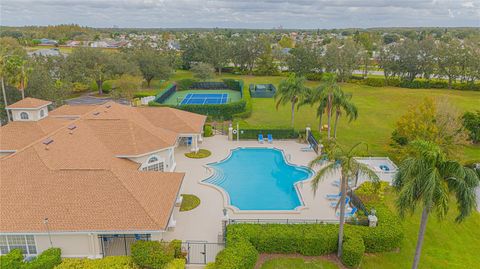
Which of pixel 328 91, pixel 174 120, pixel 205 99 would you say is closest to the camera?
pixel 328 91

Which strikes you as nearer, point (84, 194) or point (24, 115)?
point (84, 194)

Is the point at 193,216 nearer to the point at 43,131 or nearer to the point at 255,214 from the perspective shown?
the point at 255,214

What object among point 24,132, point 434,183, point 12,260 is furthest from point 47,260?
point 434,183

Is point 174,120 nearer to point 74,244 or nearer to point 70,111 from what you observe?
point 70,111

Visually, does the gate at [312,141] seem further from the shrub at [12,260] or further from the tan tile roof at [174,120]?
the shrub at [12,260]

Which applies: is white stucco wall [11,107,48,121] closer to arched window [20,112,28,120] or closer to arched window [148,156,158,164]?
arched window [20,112,28,120]

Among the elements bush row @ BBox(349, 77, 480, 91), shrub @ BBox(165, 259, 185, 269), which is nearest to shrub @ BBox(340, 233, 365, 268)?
shrub @ BBox(165, 259, 185, 269)

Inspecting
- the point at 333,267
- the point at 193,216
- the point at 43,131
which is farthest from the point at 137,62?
the point at 333,267
